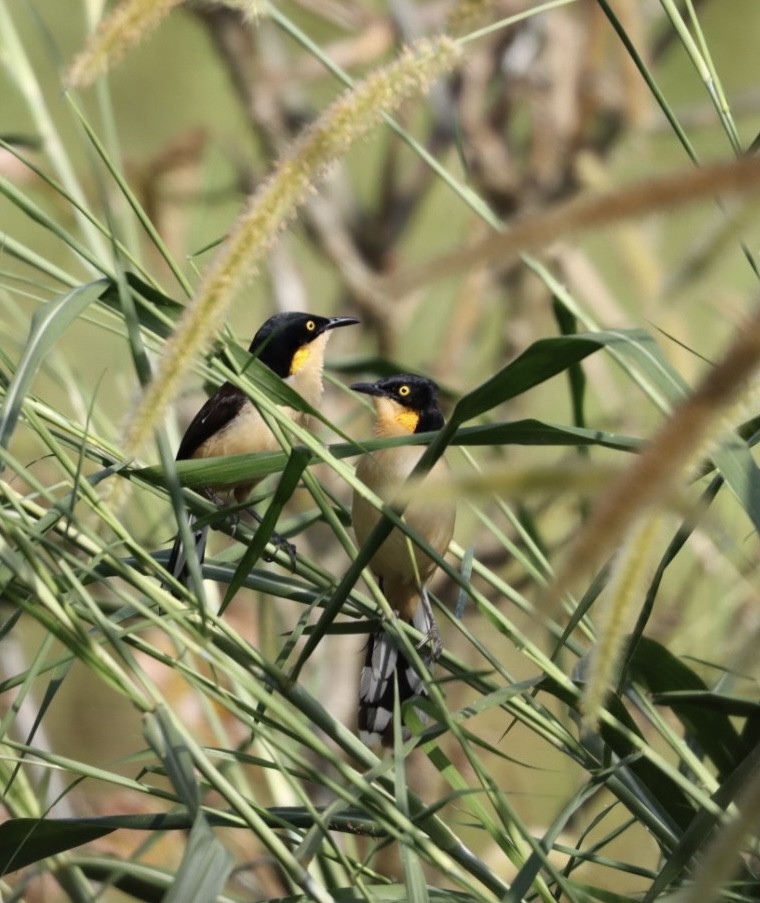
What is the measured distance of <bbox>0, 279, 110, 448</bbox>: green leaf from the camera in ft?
Answer: 4.44

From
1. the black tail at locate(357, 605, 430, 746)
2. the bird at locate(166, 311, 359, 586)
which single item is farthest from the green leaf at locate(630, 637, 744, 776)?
the bird at locate(166, 311, 359, 586)

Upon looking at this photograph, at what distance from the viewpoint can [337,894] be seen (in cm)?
159

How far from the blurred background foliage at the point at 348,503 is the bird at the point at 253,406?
21 centimetres

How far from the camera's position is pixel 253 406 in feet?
9.78

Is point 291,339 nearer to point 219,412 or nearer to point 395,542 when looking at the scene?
point 219,412

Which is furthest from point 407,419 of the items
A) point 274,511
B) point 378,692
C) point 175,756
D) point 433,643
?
point 175,756

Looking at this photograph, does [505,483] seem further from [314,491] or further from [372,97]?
[314,491]

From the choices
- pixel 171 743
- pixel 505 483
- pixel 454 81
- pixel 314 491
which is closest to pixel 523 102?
pixel 454 81

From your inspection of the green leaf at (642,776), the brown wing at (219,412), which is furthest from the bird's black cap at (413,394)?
the green leaf at (642,776)

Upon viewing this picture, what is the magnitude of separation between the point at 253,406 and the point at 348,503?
48.0 inches

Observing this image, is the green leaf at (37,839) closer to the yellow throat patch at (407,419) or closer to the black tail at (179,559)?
the black tail at (179,559)

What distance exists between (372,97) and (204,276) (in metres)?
0.25

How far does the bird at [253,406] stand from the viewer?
10.00 feet

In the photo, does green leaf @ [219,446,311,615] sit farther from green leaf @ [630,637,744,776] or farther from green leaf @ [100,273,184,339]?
green leaf @ [630,637,744,776]
